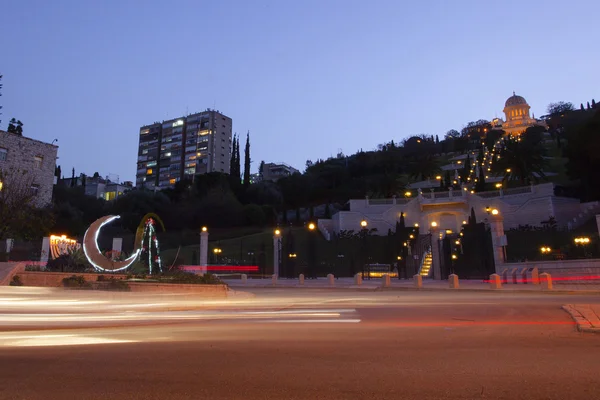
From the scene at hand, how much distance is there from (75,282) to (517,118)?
525ft

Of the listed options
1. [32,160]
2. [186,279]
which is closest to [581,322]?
[186,279]

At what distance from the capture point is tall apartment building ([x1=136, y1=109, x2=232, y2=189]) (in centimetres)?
13850

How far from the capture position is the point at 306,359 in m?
6.18

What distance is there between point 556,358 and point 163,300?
13290mm

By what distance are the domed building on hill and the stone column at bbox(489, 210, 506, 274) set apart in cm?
13033

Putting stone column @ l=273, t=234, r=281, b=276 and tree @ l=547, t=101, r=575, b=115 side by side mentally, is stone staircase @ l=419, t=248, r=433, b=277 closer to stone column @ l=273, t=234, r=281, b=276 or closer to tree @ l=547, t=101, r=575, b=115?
stone column @ l=273, t=234, r=281, b=276

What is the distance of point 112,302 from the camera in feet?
47.1

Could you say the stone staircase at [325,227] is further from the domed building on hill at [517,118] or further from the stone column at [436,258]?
the domed building on hill at [517,118]

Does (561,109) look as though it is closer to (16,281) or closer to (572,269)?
(572,269)

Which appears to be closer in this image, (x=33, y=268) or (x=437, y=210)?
(x=33, y=268)

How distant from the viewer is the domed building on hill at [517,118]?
14650 cm

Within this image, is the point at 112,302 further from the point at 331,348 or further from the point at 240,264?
the point at 240,264

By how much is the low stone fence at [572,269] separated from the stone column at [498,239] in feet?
7.64

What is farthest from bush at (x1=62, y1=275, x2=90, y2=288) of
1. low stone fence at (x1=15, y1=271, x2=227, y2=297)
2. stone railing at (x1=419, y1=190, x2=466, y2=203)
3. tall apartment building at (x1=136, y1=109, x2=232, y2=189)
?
tall apartment building at (x1=136, y1=109, x2=232, y2=189)
